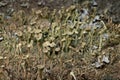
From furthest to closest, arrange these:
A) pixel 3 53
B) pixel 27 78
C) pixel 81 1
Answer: pixel 81 1 < pixel 3 53 < pixel 27 78

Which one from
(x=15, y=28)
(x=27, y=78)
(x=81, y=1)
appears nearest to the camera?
(x=27, y=78)

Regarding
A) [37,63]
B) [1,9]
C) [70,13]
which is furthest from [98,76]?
[1,9]

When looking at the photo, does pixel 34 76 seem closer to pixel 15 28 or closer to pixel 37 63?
pixel 37 63

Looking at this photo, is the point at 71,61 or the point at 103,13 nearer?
the point at 71,61

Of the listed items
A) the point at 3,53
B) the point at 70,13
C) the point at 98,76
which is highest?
the point at 70,13

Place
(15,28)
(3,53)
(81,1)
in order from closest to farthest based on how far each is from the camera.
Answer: (3,53)
(15,28)
(81,1)

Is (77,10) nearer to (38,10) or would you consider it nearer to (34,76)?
(38,10)

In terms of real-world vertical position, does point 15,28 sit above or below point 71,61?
above

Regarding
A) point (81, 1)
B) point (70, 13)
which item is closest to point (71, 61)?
point (70, 13)

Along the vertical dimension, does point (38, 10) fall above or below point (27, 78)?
above
